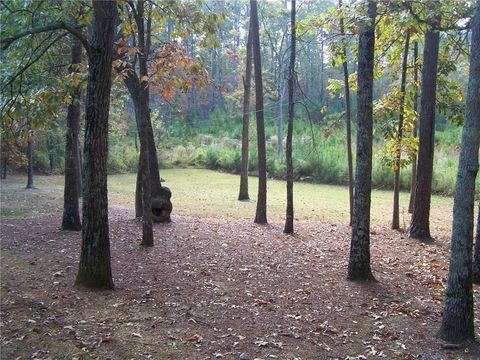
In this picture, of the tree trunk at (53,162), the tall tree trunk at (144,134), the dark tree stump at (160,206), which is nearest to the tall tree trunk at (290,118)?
the dark tree stump at (160,206)

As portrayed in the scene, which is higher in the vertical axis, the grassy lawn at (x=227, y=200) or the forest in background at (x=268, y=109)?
the forest in background at (x=268, y=109)

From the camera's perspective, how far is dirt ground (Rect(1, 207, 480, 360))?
5035 millimetres

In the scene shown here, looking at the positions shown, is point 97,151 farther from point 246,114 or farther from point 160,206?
point 246,114

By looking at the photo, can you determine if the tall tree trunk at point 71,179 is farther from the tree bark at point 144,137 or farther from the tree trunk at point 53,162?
the tree trunk at point 53,162

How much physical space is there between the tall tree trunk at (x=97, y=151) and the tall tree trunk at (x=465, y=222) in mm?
4515

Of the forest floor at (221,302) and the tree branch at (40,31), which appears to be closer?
the forest floor at (221,302)

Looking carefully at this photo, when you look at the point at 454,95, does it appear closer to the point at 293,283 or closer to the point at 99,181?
the point at 293,283

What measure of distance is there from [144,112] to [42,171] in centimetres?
2538

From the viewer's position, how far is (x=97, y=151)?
6.26 metres

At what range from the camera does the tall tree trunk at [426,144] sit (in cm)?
1068

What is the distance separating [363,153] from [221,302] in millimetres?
3231

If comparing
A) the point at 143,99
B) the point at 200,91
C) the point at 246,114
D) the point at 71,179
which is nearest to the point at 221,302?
the point at 200,91

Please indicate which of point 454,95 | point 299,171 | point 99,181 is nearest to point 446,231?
point 454,95

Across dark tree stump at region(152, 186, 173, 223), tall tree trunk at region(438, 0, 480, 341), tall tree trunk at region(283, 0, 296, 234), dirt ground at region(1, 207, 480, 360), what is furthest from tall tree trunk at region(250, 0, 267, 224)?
tall tree trunk at region(438, 0, 480, 341)
